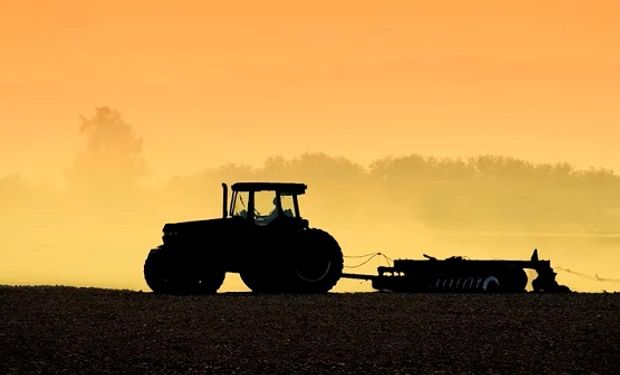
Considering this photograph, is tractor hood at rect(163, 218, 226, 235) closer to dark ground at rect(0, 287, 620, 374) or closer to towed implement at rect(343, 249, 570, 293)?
dark ground at rect(0, 287, 620, 374)

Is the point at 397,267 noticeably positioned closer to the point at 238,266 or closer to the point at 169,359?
the point at 238,266

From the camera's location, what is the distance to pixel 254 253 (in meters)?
34.5

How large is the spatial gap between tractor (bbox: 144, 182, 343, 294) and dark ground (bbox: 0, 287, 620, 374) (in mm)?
2661

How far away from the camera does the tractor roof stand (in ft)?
112

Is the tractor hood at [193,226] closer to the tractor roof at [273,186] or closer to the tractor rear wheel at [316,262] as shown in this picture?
the tractor roof at [273,186]

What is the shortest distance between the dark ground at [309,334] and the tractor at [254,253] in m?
2.66

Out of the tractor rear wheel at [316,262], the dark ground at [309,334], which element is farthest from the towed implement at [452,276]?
the dark ground at [309,334]

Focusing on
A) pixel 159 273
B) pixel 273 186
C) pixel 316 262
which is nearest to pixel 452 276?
pixel 316 262

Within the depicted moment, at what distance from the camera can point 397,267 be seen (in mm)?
37594

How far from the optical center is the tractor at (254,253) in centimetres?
3444

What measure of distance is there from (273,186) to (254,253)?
2162mm

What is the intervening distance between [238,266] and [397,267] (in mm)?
5958

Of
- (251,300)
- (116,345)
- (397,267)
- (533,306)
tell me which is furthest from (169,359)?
(397,267)

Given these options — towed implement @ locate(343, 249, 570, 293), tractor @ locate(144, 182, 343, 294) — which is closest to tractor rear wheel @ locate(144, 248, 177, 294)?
tractor @ locate(144, 182, 343, 294)
